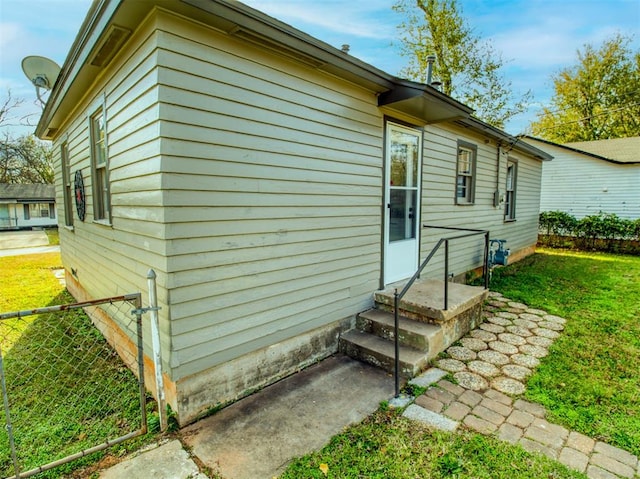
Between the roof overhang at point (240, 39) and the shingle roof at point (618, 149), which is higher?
the shingle roof at point (618, 149)

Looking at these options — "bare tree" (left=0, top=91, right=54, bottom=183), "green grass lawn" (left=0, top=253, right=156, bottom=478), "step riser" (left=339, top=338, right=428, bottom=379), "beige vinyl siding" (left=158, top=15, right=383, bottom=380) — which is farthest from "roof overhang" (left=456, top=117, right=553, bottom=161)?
"bare tree" (left=0, top=91, right=54, bottom=183)

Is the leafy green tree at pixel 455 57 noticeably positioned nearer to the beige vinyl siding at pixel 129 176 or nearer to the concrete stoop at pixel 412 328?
the concrete stoop at pixel 412 328

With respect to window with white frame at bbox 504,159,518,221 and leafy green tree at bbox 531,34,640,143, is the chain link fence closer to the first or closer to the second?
window with white frame at bbox 504,159,518,221

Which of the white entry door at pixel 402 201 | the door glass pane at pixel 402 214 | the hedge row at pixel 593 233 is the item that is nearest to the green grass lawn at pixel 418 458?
the white entry door at pixel 402 201

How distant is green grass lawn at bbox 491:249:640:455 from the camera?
8.27 ft

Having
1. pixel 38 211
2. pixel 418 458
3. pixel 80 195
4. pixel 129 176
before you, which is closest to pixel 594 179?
pixel 418 458

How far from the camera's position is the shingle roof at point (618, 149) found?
504 inches

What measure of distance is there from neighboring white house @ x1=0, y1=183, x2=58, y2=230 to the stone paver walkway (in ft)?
103

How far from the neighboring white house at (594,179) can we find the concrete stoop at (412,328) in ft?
43.6

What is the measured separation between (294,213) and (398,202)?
2.01 meters

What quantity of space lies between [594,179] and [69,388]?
17.9 meters

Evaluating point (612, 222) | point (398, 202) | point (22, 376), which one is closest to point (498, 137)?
point (398, 202)

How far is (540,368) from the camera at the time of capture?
332 centimetres

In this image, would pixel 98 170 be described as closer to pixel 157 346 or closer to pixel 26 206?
pixel 157 346
